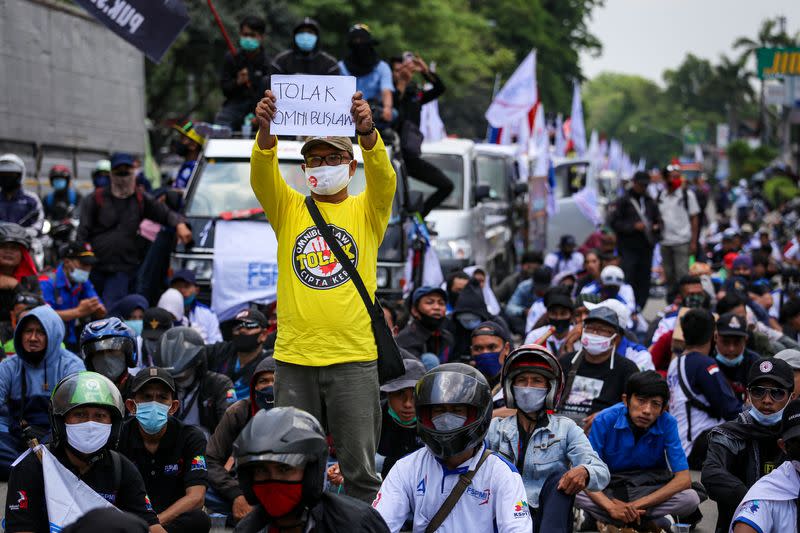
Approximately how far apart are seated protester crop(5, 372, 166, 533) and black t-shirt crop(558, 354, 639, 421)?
3489 millimetres

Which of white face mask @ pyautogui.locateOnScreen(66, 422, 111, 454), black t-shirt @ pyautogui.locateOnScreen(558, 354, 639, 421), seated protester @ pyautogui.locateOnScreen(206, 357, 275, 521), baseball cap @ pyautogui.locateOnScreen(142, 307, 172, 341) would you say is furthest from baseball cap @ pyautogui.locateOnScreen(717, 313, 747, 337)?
white face mask @ pyautogui.locateOnScreen(66, 422, 111, 454)

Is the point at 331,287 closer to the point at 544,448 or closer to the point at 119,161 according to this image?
the point at 544,448

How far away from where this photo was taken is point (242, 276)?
1148 cm

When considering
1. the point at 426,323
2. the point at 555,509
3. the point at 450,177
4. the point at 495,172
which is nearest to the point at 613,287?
the point at 426,323

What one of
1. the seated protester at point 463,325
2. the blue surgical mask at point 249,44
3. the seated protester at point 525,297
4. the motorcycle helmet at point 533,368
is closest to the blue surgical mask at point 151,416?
the motorcycle helmet at point 533,368

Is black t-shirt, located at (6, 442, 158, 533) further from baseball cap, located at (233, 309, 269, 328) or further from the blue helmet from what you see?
baseball cap, located at (233, 309, 269, 328)

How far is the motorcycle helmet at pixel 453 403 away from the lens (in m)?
4.99

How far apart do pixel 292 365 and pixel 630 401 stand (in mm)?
Result: 2283

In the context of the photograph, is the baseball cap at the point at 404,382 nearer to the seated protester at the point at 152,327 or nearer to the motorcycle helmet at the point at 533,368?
the motorcycle helmet at the point at 533,368

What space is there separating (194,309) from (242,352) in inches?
73.5

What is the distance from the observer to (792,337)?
39.5 feet

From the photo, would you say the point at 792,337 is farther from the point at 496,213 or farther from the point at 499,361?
the point at 496,213

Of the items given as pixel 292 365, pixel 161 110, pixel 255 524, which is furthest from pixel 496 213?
pixel 161 110

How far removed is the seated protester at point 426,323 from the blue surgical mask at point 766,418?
12.4ft
